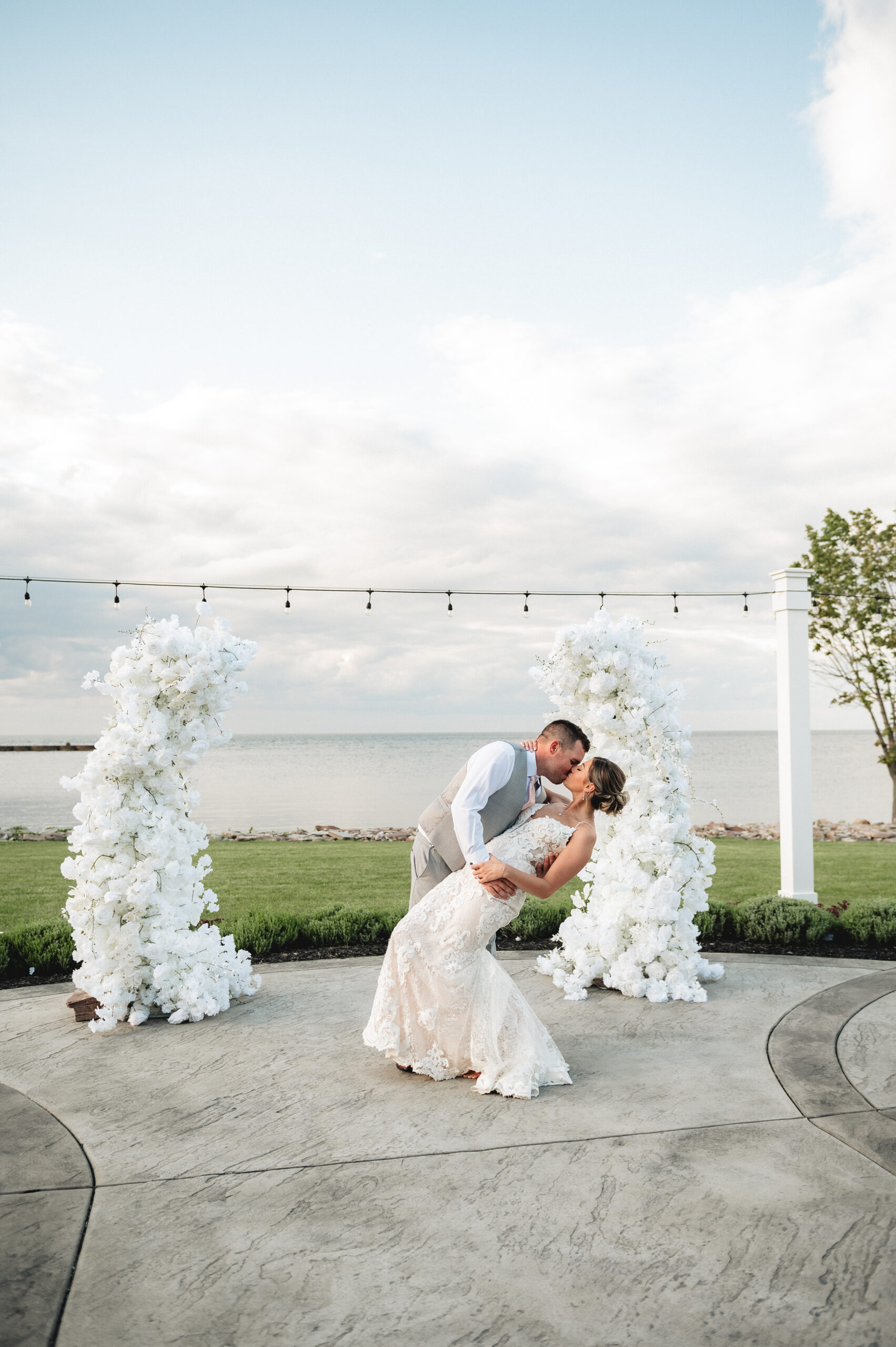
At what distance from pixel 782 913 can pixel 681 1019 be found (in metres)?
2.55

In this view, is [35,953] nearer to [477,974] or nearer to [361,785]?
[477,974]

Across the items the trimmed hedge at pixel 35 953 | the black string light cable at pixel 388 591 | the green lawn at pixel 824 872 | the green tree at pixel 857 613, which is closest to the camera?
the trimmed hedge at pixel 35 953

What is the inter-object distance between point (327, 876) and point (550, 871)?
759 cm

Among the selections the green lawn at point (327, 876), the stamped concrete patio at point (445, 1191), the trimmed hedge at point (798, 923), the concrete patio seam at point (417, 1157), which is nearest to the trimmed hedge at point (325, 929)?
the green lawn at point (327, 876)

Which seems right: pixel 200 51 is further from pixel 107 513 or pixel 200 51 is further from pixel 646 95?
pixel 107 513

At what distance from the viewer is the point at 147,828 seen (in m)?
5.11

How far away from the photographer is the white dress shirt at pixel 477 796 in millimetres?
4051

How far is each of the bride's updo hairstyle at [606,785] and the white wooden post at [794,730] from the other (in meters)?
3.99

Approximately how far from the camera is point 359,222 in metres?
9.18

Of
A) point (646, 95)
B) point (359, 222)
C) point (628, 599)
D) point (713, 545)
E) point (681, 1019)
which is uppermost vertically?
point (646, 95)

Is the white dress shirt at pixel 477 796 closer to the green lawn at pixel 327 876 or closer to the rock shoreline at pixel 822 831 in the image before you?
the green lawn at pixel 327 876

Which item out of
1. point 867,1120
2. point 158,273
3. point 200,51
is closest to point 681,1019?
point 867,1120

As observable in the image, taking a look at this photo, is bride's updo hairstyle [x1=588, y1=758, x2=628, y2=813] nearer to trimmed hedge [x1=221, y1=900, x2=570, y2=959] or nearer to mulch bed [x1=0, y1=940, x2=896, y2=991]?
trimmed hedge [x1=221, y1=900, x2=570, y2=959]

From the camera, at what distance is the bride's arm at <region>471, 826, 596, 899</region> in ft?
13.1
